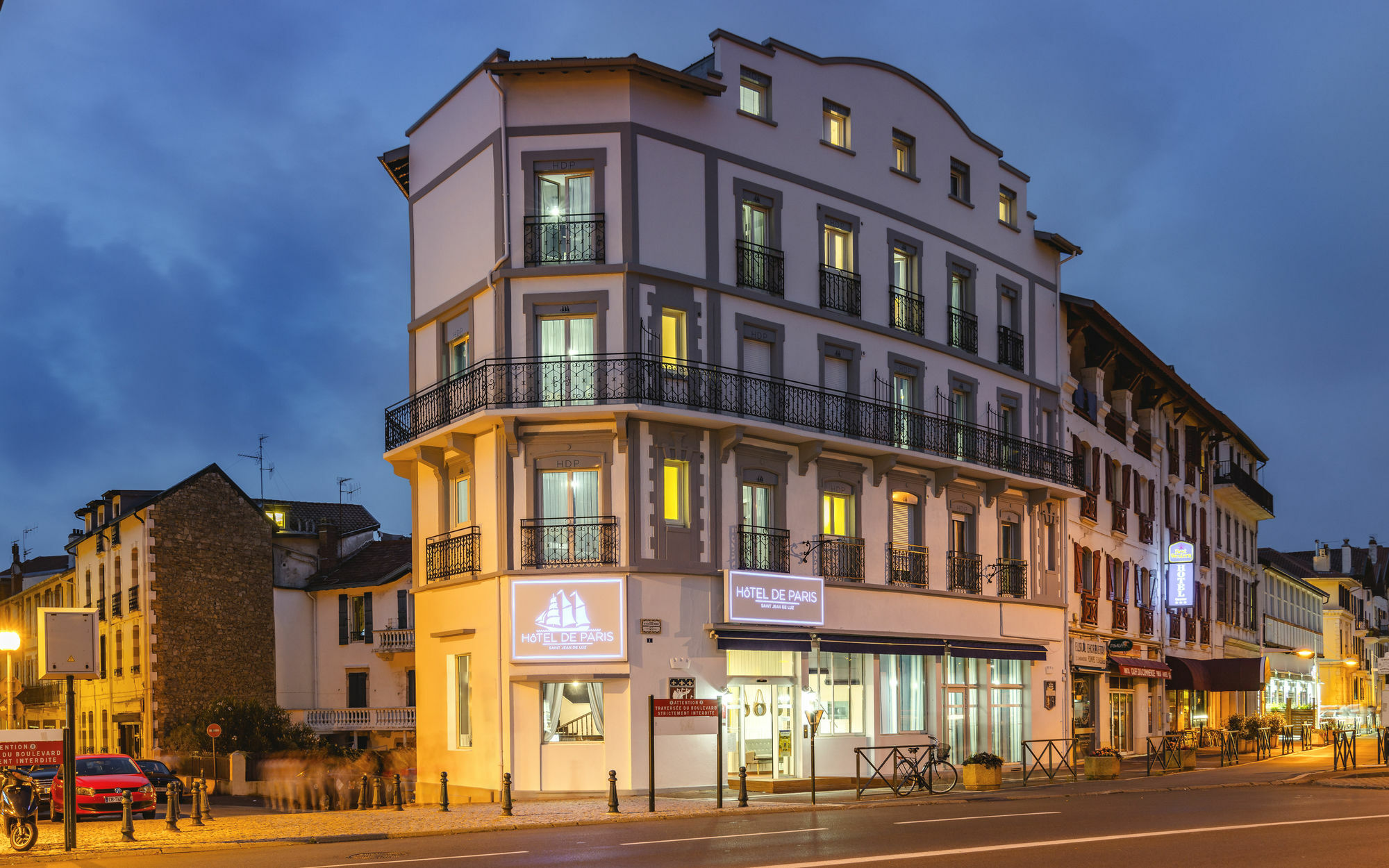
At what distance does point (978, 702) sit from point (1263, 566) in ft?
114

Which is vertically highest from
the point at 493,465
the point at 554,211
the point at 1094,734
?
the point at 554,211

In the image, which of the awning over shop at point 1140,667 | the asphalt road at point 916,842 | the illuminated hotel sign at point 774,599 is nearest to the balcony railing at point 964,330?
the illuminated hotel sign at point 774,599

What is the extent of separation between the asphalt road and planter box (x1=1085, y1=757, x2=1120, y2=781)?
816 cm

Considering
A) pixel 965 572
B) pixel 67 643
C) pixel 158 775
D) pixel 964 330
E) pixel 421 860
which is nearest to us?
pixel 421 860

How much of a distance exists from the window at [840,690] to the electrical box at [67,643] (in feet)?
46.4

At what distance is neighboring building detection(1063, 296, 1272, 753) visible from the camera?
38.4 metres

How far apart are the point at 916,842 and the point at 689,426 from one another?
1163 cm

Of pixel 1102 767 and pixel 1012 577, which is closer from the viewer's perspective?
pixel 1102 767

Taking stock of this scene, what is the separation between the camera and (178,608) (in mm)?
47250

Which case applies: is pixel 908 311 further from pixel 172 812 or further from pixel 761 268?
pixel 172 812

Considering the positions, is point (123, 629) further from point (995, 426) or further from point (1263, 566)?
point (1263, 566)

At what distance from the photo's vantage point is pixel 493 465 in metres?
26.5

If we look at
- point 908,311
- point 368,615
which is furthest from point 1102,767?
point 368,615

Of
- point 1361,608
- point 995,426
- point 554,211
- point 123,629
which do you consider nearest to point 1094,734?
point 995,426
